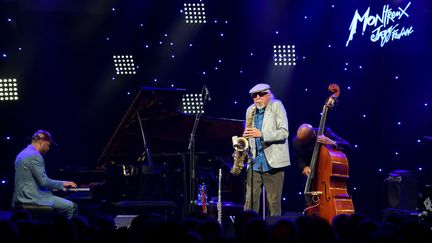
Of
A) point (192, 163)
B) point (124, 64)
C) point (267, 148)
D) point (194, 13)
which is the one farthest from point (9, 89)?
point (267, 148)

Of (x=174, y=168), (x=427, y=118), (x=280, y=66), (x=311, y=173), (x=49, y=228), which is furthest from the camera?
(x=280, y=66)

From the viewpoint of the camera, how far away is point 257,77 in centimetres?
1276

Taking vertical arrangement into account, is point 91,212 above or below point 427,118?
below

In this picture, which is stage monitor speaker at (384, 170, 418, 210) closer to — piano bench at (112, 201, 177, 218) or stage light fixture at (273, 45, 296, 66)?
stage light fixture at (273, 45, 296, 66)

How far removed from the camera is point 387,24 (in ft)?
40.1

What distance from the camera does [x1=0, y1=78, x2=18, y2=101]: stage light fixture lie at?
40.8ft

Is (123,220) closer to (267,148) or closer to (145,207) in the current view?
(145,207)

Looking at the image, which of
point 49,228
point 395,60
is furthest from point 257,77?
point 49,228

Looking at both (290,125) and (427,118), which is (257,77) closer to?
(290,125)

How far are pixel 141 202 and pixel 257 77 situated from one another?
4111 mm

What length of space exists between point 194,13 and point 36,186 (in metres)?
4.97

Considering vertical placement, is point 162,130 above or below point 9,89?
below

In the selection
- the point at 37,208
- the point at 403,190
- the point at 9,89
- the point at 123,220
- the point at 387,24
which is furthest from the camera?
the point at 9,89

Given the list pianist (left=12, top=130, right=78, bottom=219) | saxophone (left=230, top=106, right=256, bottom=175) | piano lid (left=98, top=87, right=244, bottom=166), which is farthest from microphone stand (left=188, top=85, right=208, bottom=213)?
pianist (left=12, top=130, right=78, bottom=219)
